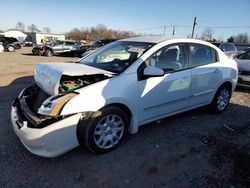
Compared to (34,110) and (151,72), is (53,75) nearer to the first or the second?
(34,110)

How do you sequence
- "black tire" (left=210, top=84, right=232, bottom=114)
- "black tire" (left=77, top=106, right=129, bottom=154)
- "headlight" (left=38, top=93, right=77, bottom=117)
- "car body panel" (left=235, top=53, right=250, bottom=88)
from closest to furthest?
"headlight" (left=38, top=93, right=77, bottom=117) → "black tire" (left=77, top=106, right=129, bottom=154) → "black tire" (left=210, top=84, right=232, bottom=114) → "car body panel" (left=235, top=53, right=250, bottom=88)

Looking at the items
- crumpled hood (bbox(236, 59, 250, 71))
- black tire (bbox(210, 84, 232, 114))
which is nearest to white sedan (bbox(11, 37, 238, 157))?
black tire (bbox(210, 84, 232, 114))

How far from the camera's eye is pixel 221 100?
4.86 meters

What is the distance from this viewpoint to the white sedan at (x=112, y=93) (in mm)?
2668

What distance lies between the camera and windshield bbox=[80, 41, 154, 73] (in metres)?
3.43

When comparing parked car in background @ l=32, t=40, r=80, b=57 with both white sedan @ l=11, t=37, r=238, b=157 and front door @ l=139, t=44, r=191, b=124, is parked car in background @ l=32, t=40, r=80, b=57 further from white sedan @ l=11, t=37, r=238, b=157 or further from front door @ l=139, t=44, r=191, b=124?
front door @ l=139, t=44, r=191, b=124

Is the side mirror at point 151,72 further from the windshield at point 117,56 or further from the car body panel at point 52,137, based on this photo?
the car body panel at point 52,137

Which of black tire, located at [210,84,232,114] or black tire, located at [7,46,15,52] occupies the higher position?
black tire, located at [7,46,15,52]

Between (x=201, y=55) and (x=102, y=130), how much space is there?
2.46m

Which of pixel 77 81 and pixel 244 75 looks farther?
pixel 244 75

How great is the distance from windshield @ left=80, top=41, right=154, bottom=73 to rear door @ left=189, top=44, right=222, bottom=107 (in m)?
1.01

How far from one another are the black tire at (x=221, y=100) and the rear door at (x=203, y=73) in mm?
208

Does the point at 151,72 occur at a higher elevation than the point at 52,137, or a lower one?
higher

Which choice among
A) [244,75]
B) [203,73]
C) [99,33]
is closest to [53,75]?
[203,73]
